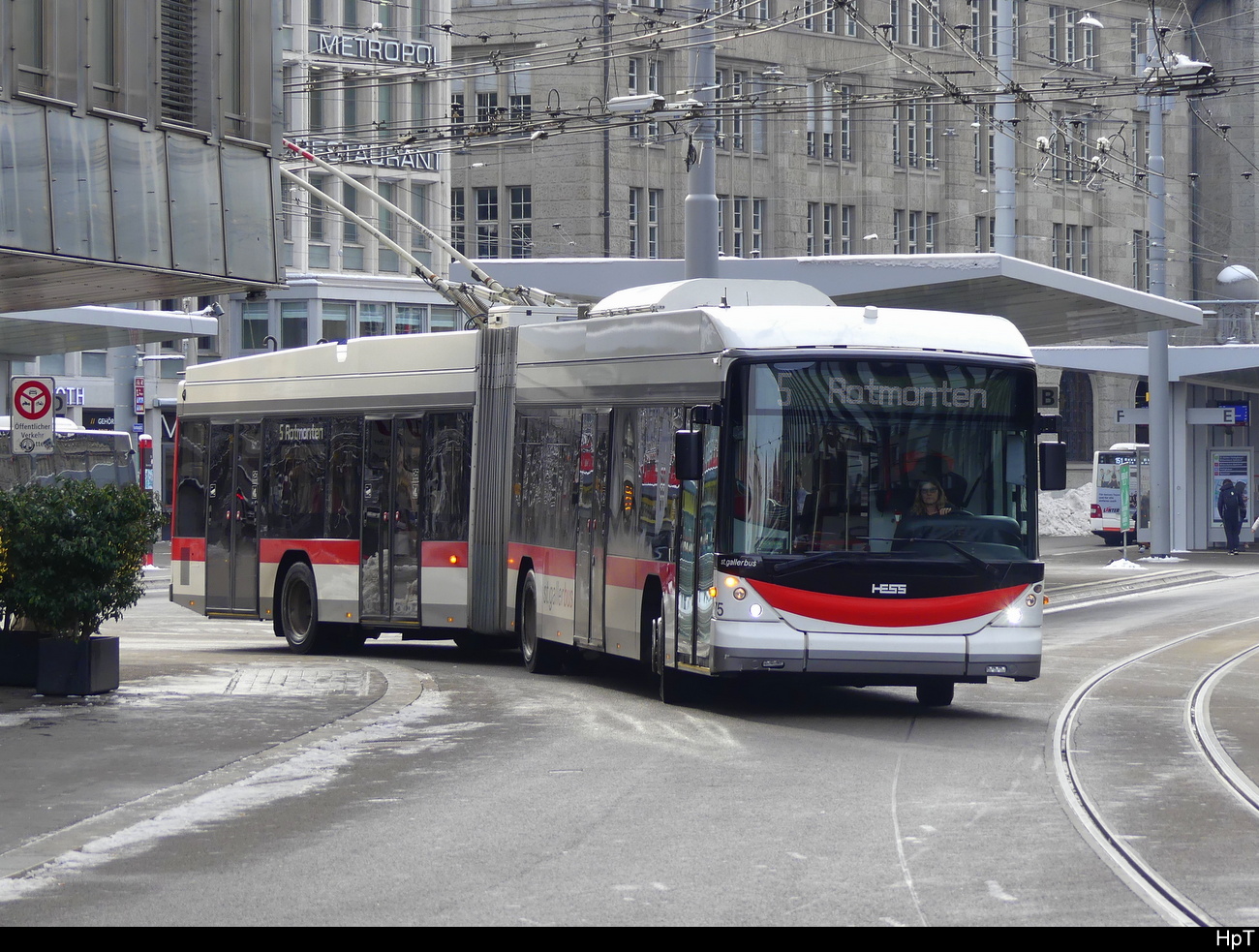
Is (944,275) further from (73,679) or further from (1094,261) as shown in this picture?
(1094,261)

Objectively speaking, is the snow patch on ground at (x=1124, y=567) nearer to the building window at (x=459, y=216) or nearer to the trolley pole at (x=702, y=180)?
the trolley pole at (x=702, y=180)

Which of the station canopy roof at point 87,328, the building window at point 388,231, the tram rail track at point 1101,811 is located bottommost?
the tram rail track at point 1101,811

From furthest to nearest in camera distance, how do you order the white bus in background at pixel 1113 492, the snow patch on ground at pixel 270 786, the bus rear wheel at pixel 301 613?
the white bus in background at pixel 1113 492 → the bus rear wheel at pixel 301 613 → the snow patch on ground at pixel 270 786

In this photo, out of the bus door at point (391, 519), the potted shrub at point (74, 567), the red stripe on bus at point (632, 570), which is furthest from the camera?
the bus door at point (391, 519)

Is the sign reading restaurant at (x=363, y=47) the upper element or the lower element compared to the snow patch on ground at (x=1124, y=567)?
upper

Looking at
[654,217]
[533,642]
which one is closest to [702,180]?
[533,642]

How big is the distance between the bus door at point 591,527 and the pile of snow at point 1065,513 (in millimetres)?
51620

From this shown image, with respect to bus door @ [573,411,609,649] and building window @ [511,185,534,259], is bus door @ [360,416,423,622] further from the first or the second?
building window @ [511,185,534,259]

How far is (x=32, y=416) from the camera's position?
24.4 meters

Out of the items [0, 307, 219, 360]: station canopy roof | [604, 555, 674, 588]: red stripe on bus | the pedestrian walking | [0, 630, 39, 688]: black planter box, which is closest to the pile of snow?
the pedestrian walking

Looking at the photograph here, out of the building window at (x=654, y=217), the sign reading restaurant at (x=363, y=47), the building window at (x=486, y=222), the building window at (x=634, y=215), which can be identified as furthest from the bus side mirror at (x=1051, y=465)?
the building window at (x=486, y=222)

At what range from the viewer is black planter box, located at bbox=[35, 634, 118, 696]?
1470 centimetres

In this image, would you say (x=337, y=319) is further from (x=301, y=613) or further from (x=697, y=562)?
(x=697, y=562)

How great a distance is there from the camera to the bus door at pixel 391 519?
19.5 meters
